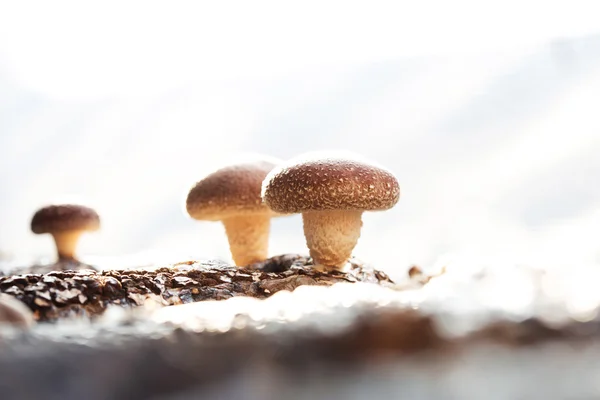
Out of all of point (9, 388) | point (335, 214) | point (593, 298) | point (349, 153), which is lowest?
point (9, 388)

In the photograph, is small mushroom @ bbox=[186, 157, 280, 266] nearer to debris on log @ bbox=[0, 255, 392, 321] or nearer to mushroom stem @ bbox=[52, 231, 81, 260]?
debris on log @ bbox=[0, 255, 392, 321]

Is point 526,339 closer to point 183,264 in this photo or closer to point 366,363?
point 366,363

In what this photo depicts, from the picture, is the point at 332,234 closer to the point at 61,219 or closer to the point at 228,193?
the point at 228,193

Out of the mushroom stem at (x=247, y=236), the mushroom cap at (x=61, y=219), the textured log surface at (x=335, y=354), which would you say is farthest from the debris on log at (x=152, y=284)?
the mushroom cap at (x=61, y=219)

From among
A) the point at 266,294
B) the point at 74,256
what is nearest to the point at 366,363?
the point at 266,294

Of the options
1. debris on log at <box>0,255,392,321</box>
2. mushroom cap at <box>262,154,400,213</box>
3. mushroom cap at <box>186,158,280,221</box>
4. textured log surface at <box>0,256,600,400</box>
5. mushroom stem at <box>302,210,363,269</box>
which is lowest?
textured log surface at <box>0,256,600,400</box>

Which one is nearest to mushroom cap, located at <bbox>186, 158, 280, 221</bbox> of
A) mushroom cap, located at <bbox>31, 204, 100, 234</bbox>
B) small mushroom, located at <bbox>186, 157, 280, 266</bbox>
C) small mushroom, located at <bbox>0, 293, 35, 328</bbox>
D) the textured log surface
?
small mushroom, located at <bbox>186, 157, 280, 266</bbox>
